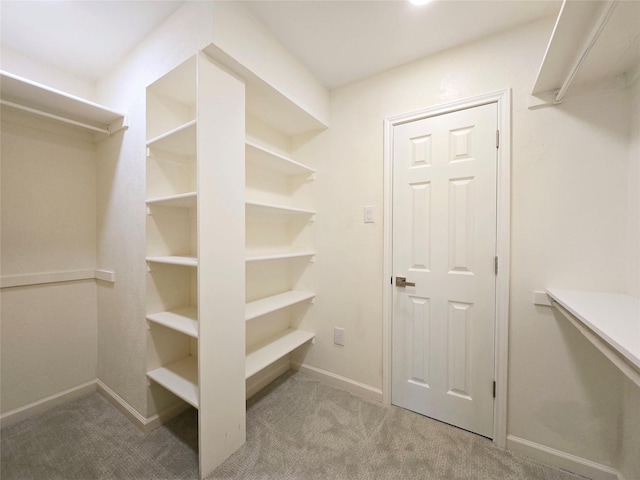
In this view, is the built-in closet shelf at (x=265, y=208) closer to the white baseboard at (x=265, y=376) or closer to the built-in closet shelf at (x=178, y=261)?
the built-in closet shelf at (x=178, y=261)

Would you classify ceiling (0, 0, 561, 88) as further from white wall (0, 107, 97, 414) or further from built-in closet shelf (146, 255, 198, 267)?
built-in closet shelf (146, 255, 198, 267)

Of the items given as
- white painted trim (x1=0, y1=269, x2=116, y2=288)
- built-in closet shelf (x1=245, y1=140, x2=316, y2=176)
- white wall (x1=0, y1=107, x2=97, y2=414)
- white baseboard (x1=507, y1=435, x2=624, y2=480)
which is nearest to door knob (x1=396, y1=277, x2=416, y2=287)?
white baseboard (x1=507, y1=435, x2=624, y2=480)

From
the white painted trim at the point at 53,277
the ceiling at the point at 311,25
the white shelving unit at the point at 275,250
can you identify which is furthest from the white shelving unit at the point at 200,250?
the white painted trim at the point at 53,277

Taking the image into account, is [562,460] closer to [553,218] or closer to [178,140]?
[553,218]

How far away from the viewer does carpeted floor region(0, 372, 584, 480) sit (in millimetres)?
1262

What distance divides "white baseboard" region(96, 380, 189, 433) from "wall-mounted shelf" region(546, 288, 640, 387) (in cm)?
221

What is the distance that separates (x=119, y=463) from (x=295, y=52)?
266 cm

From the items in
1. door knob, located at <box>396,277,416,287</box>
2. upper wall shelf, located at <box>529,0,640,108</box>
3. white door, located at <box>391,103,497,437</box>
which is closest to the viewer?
upper wall shelf, located at <box>529,0,640,108</box>

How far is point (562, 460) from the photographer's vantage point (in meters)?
1.29

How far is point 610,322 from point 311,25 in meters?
1.97

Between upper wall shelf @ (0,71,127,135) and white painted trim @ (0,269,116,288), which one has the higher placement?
upper wall shelf @ (0,71,127,135)

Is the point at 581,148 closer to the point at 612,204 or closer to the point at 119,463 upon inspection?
the point at 612,204

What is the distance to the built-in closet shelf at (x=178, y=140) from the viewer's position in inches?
51.8

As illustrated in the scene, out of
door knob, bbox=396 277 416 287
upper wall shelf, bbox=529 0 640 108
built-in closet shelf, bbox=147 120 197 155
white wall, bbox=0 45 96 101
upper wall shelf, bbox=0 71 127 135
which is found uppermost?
white wall, bbox=0 45 96 101
